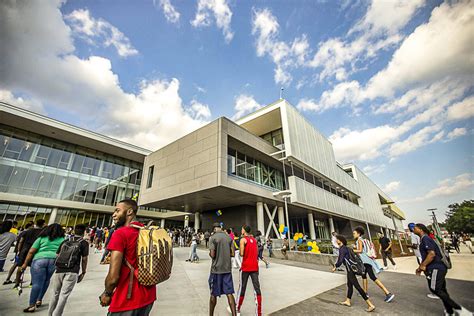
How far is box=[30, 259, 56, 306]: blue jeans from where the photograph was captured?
417 centimetres

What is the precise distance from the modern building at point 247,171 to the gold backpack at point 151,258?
1238 cm

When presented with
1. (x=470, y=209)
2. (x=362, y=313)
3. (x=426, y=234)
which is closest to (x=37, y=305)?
(x=362, y=313)

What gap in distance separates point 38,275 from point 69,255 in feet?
4.04

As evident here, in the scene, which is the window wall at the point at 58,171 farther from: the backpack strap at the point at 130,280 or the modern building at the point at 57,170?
the backpack strap at the point at 130,280

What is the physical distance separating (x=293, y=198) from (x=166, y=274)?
690 inches

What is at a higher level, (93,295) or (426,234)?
(426,234)

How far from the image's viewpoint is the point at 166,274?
2.28 m

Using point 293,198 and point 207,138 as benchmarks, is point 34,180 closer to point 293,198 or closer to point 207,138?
point 207,138

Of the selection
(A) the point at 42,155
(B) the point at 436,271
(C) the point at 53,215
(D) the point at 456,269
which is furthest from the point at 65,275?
(A) the point at 42,155

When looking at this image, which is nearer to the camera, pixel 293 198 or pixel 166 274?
pixel 166 274

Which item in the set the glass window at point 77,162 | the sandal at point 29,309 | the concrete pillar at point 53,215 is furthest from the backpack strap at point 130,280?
the glass window at point 77,162

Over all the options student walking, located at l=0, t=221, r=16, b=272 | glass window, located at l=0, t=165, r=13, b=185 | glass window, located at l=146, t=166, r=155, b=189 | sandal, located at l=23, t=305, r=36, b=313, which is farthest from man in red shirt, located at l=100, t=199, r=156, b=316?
glass window, located at l=0, t=165, r=13, b=185

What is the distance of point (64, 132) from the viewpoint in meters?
24.0

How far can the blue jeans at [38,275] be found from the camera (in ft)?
13.7
